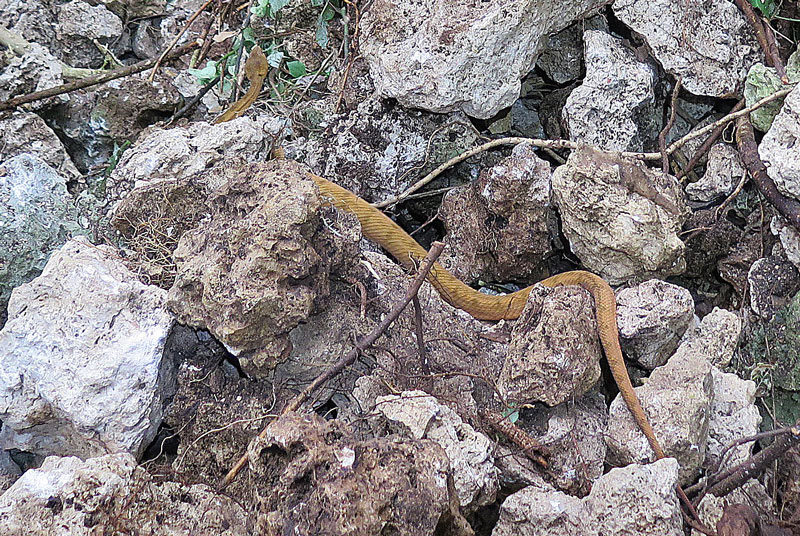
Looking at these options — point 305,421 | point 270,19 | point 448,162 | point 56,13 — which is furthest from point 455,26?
point 56,13

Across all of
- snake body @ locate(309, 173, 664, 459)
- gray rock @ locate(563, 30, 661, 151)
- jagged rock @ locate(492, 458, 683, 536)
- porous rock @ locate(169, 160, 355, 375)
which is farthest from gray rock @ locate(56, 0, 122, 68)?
jagged rock @ locate(492, 458, 683, 536)

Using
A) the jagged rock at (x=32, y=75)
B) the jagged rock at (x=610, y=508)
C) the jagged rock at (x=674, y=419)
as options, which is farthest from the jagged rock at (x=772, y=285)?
the jagged rock at (x=32, y=75)

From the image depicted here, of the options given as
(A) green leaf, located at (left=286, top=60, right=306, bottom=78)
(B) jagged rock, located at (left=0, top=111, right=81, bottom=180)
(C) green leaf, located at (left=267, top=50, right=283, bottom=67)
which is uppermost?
(C) green leaf, located at (left=267, top=50, right=283, bottom=67)

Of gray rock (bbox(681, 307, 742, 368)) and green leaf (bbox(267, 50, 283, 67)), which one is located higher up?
green leaf (bbox(267, 50, 283, 67))

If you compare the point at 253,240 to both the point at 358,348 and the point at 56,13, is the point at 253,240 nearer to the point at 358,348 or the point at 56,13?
the point at 358,348

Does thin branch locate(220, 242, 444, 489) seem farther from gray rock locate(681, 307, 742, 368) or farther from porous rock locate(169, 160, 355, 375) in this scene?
gray rock locate(681, 307, 742, 368)

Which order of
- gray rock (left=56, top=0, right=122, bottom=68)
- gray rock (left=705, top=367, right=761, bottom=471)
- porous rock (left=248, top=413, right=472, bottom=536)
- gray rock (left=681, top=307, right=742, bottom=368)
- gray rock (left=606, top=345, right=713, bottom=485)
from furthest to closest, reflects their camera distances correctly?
gray rock (left=56, top=0, right=122, bottom=68)
gray rock (left=681, top=307, right=742, bottom=368)
gray rock (left=705, top=367, right=761, bottom=471)
gray rock (left=606, top=345, right=713, bottom=485)
porous rock (left=248, top=413, right=472, bottom=536)

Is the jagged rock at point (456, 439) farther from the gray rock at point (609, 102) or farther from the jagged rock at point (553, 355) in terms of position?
the gray rock at point (609, 102)
